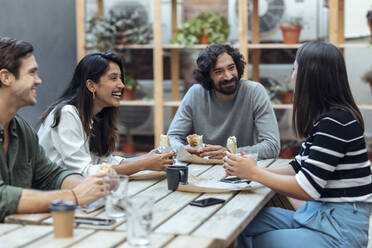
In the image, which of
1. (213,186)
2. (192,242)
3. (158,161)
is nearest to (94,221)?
(192,242)

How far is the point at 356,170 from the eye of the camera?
2.37 m

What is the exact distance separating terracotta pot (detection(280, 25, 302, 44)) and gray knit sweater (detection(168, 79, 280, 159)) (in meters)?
2.10

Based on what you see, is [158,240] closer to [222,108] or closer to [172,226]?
[172,226]

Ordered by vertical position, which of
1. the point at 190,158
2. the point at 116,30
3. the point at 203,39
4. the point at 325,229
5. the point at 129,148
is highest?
the point at 116,30

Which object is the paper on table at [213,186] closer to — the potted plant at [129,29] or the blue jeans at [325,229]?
the blue jeans at [325,229]

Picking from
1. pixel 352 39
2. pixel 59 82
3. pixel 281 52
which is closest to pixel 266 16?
pixel 281 52

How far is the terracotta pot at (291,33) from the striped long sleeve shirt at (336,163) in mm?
3494

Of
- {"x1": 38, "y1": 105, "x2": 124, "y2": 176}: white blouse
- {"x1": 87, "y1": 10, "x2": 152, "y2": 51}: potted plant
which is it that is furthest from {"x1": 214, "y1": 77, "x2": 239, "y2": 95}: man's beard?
{"x1": 87, "y1": 10, "x2": 152, "y2": 51}: potted plant

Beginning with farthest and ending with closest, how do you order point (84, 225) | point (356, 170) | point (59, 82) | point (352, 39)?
point (59, 82) < point (352, 39) < point (356, 170) < point (84, 225)

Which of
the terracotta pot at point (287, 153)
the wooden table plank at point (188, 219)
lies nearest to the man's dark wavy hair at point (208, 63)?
the wooden table plank at point (188, 219)

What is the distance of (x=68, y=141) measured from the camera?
9.33 feet

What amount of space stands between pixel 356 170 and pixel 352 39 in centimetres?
381

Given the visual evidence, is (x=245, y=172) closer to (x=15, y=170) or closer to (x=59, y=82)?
(x=15, y=170)

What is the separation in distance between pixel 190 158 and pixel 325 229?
1020 mm
